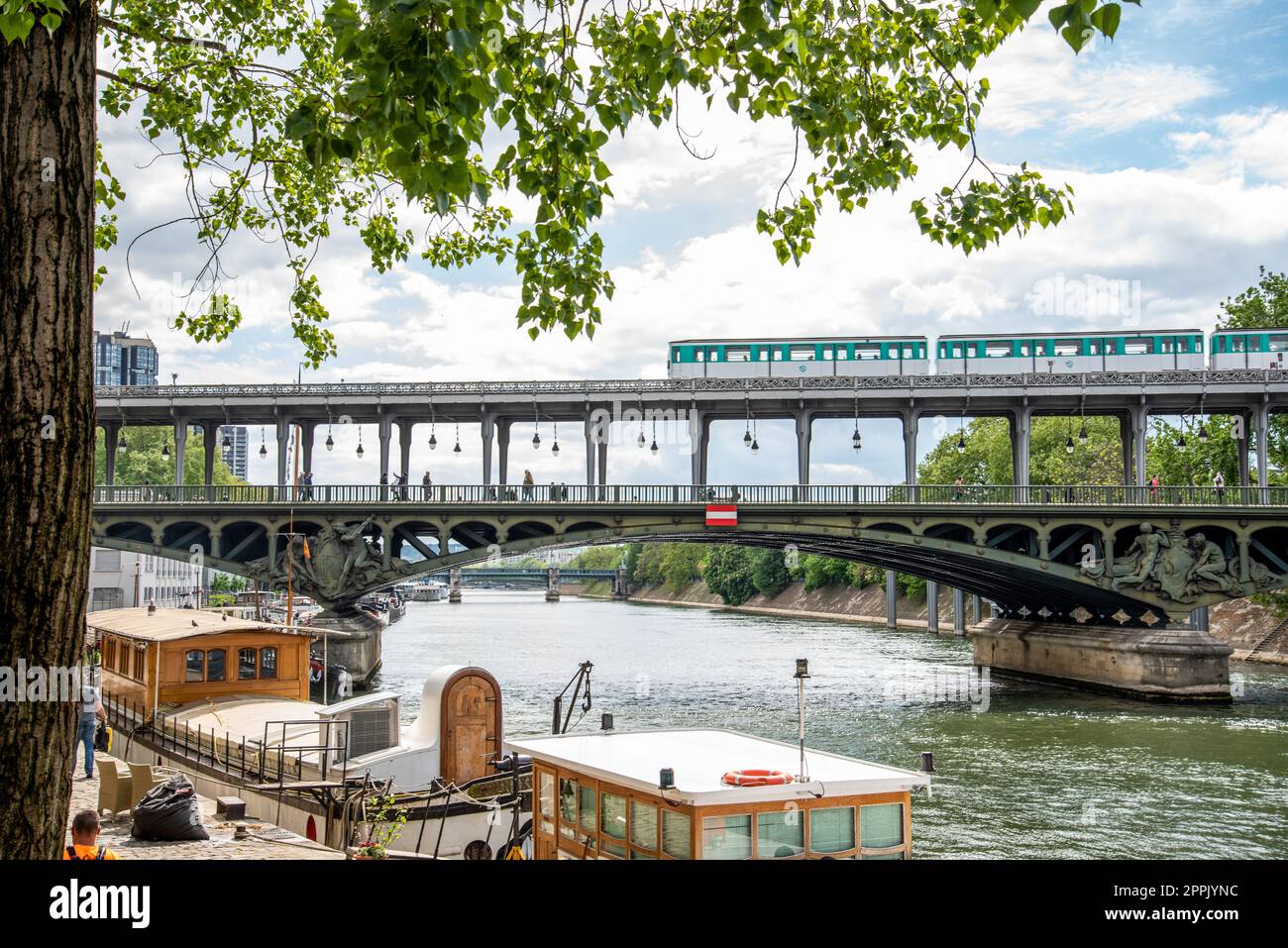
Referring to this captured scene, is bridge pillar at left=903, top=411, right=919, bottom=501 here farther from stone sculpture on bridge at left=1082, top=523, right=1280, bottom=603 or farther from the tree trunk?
the tree trunk

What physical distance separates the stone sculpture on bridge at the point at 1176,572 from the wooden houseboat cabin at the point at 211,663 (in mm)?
35189

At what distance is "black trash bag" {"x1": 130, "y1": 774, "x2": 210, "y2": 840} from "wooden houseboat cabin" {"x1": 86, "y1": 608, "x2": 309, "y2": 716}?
12.9 m

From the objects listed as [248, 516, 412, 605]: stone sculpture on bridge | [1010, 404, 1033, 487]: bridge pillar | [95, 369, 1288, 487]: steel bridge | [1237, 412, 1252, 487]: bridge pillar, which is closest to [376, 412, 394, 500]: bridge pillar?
[95, 369, 1288, 487]: steel bridge

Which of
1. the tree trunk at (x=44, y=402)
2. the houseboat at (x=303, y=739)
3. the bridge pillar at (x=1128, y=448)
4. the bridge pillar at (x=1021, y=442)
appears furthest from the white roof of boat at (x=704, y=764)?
the bridge pillar at (x=1128, y=448)

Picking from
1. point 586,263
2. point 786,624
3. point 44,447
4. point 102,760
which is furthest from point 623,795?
point 786,624

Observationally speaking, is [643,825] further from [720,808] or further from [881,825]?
[881,825]

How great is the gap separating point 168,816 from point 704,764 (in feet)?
23.7

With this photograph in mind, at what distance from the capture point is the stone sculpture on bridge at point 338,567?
54.3m

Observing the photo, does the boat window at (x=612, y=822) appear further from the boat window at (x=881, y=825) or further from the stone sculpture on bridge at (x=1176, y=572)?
the stone sculpture on bridge at (x=1176, y=572)

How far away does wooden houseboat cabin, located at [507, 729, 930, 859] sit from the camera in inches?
473

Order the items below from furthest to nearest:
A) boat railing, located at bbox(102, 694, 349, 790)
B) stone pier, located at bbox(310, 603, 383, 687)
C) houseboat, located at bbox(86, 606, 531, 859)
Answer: stone pier, located at bbox(310, 603, 383, 687) → boat railing, located at bbox(102, 694, 349, 790) → houseboat, located at bbox(86, 606, 531, 859)
